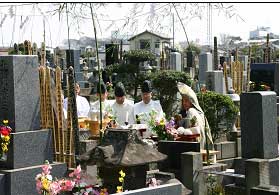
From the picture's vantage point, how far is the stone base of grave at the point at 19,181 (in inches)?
304

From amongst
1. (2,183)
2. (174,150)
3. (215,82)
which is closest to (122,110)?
(174,150)

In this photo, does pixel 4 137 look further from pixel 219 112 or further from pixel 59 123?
pixel 219 112

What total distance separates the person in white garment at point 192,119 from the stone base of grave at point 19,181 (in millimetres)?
2436

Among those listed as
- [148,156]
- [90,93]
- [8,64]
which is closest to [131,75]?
[90,93]

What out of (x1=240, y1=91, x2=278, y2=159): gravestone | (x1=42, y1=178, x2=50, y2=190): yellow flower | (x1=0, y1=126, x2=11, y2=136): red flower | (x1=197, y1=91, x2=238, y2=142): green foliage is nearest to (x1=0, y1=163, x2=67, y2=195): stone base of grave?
(x1=0, y1=126, x2=11, y2=136): red flower

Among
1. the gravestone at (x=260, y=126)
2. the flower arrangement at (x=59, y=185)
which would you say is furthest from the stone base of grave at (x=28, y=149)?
the gravestone at (x=260, y=126)

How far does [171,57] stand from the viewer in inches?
990

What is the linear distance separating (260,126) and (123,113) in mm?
3814

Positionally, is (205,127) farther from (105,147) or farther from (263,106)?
(105,147)

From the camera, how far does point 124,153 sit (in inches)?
237

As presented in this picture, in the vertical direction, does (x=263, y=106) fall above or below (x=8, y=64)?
below

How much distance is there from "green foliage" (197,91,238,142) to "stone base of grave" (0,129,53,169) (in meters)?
4.34

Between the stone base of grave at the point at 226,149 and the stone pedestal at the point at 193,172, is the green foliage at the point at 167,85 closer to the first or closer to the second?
the stone base of grave at the point at 226,149

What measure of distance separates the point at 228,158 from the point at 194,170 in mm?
2759
